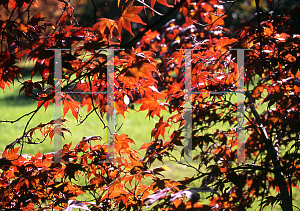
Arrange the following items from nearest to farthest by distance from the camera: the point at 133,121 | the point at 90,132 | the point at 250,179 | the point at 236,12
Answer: the point at 250,179 → the point at 90,132 → the point at 133,121 → the point at 236,12

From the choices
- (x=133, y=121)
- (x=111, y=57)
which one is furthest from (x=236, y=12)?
(x=111, y=57)

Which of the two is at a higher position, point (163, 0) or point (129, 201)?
point (163, 0)

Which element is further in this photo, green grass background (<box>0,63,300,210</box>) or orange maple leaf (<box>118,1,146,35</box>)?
green grass background (<box>0,63,300,210</box>)

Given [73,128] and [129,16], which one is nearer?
[129,16]

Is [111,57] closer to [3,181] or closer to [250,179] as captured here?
[3,181]

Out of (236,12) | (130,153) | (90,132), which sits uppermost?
(236,12)

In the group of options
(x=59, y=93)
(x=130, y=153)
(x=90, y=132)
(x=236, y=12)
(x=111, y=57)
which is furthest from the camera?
(x=236, y=12)

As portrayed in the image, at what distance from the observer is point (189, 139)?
61.4 inches

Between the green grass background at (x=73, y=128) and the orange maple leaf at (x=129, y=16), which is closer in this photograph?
the orange maple leaf at (x=129, y=16)

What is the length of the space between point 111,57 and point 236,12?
1086 centimetres

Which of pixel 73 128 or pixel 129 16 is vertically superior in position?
pixel 129 16

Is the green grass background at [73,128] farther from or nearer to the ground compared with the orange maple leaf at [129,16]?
nearer to the ground

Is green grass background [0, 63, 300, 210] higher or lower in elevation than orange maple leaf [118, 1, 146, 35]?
lower

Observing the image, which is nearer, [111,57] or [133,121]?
[111,57]
